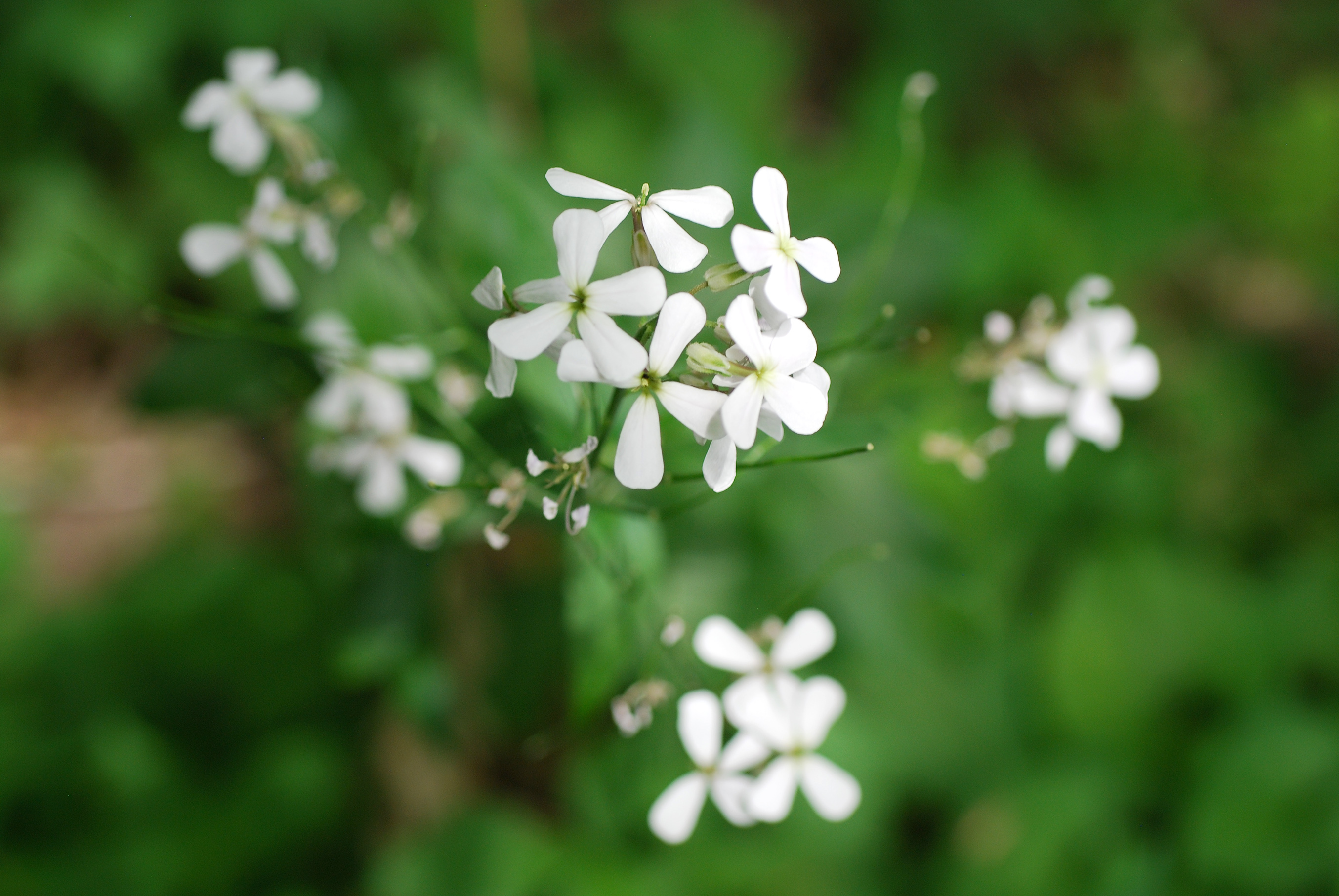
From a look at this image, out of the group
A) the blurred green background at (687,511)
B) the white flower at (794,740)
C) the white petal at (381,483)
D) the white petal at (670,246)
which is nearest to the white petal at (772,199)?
the white petal at (670,246)

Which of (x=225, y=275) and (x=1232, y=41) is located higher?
(x=1232, y=41)

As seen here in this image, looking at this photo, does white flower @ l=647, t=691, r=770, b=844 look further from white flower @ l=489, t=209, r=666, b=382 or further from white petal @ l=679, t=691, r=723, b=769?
white flower @ l=489, t=209, r=666, b=382

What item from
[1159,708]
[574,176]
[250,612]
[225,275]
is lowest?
[1159,708]

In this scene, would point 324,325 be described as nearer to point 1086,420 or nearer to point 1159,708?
point 1086,420

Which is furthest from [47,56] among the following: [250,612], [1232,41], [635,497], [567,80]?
[1232,41]

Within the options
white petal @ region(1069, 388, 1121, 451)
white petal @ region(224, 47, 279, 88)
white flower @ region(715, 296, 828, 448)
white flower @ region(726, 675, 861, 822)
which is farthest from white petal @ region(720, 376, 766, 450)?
white petal @ region(224, 47, 279, 88)

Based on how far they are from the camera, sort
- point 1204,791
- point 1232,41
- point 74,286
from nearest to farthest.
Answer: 1. point 1204,791
2. point 74,286
3. point 1232,41
